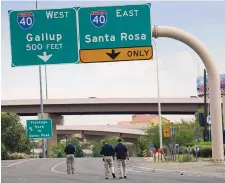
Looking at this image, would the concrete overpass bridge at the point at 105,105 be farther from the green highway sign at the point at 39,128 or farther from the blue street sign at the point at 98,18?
the blue street sign at the point at 98,18

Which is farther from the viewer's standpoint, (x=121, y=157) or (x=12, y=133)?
(x=12, y=133)

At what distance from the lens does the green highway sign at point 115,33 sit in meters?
23.5

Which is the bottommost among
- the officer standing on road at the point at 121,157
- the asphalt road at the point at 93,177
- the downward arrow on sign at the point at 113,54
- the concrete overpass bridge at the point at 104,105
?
the asphalt road at the point at 93,177

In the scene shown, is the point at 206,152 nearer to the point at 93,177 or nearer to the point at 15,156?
the point at 93,177

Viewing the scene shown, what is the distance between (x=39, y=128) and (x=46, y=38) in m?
29.6

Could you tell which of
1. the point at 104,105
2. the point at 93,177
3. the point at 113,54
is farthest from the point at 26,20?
the point at 104,105

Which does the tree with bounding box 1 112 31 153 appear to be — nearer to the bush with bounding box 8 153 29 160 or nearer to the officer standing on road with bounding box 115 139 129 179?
the bush with bounding box 8 153 29 160

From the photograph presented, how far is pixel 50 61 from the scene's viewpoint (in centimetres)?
2392

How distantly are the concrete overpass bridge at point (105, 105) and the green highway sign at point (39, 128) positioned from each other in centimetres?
3134

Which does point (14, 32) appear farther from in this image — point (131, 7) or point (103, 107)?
point (103, 107)

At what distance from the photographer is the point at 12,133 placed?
224ft

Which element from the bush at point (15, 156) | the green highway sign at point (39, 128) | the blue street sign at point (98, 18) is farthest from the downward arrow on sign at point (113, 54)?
the bush at point (15, 156)

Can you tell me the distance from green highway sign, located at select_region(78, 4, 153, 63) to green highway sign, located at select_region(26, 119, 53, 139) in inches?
1156

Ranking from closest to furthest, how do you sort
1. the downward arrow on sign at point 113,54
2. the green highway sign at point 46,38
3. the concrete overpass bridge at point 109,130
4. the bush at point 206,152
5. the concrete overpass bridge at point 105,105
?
the downward arrow on sign at point 113,54
the green highway sign at point 46,38
the bush at point 206,152
the concrete overpass bridge at point 105,105
the concrete overpass bridge at point 109,130
